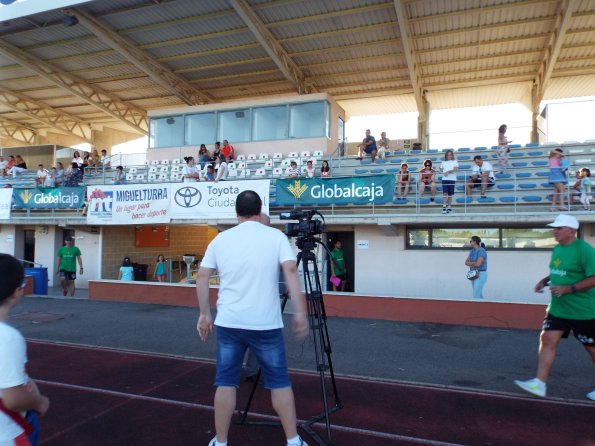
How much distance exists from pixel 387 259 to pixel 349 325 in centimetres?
423

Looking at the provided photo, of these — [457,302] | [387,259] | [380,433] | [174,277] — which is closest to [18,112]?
[174,277]

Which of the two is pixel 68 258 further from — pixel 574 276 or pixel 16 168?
pixel 574 276

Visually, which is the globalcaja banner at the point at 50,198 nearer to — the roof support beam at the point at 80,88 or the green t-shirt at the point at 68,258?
the green t-shirt at the point at 68,258

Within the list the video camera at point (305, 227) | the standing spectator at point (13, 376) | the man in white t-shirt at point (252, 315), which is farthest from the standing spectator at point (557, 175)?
the standing spectator at point (13, 376)

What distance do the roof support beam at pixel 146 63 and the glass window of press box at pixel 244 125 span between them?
201 centimetres

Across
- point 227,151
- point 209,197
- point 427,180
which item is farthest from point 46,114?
point 427,180

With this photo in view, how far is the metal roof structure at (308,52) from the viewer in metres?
16.4

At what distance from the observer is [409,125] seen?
77.6 feet

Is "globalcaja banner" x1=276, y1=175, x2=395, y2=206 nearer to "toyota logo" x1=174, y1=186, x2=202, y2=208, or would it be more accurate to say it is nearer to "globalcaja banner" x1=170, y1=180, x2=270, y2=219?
"globalcaja banner" x1=170, y1=180, x2=270, y2=219

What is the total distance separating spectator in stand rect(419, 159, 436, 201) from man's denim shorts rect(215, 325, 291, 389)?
1009 cm

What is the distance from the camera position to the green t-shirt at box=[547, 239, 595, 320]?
438 centimetres

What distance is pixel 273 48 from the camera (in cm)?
1845

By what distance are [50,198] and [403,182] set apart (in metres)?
12.9

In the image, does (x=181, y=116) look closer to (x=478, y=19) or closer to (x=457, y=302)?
(x=478, y=19)
